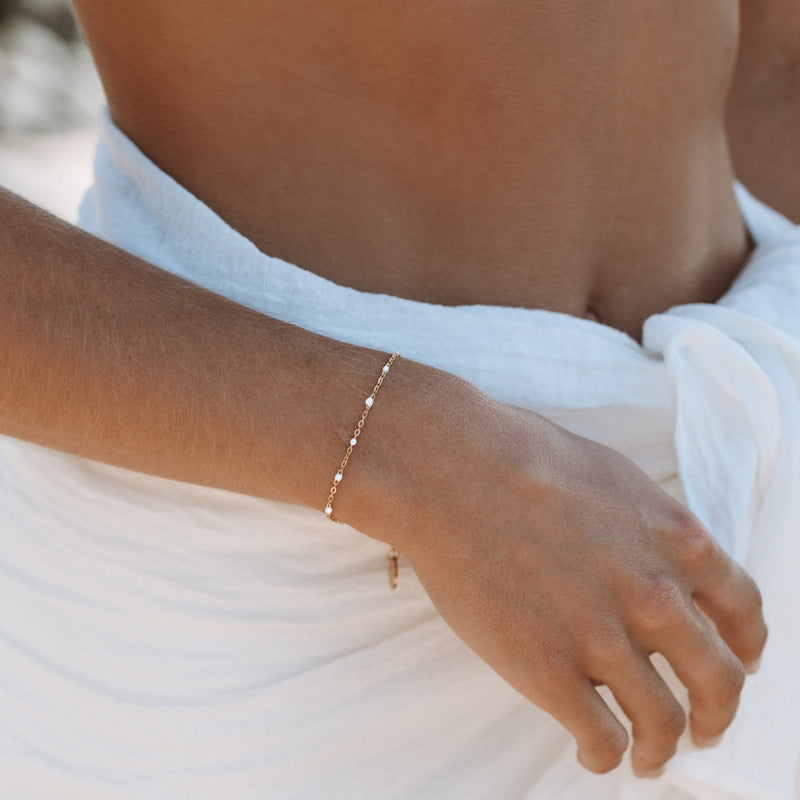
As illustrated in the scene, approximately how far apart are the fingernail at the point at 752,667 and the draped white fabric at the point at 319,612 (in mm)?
31

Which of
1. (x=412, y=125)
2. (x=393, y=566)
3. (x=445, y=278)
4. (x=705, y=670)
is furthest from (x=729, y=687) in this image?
(x=412, y=125)

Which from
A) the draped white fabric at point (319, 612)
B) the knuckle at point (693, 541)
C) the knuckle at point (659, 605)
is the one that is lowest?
the draped white fabric at point (319, 612)

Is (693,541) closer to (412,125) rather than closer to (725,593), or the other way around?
(725,593)

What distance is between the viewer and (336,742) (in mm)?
1028

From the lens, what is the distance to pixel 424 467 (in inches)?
35.8

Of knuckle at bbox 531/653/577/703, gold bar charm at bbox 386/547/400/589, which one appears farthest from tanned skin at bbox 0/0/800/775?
gold bar charm at bbox 386/547/400/589

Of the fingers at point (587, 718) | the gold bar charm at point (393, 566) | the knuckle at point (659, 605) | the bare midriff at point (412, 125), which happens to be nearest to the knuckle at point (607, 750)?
the fingers at point (587, 718)

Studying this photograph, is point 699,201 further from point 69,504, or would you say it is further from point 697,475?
point 69,504

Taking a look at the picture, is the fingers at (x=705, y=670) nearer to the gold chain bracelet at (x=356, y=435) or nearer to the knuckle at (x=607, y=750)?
the knuckle at (x=607, y=750)

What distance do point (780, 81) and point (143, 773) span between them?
1405 millimetres

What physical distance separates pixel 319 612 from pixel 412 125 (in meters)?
0.53

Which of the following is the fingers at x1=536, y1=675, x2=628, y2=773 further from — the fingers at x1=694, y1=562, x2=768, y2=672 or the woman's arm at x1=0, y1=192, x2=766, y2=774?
the fingers at x1=694, y1=562, x2=768, y2=672

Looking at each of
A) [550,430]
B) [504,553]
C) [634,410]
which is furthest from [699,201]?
[504,553]

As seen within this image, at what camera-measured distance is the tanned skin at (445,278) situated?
0.90 meters
